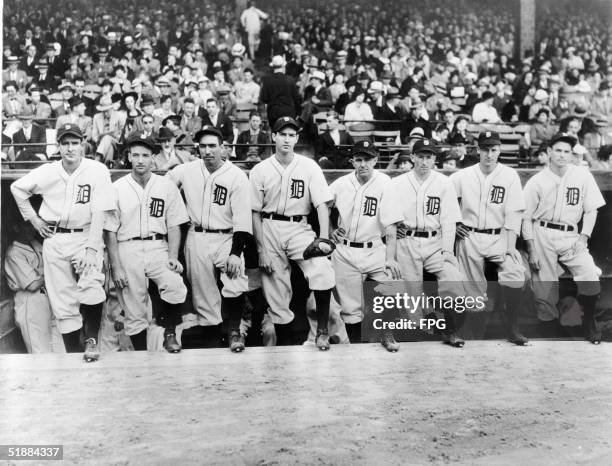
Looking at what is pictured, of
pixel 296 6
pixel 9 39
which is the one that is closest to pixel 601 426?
pixel 9 39

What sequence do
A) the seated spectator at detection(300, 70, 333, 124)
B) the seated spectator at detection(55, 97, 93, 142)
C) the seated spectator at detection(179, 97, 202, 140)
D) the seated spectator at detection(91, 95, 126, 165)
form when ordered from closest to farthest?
the seated spectator at detection(91, 95, 126, 165), the seated spectator at detection(55, 97, 93, 142), the seated spectator at detection(179, 97, 202, 140), the seated spectator at detection(300, 70, 333, 124)

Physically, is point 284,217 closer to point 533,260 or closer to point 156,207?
point 156,207

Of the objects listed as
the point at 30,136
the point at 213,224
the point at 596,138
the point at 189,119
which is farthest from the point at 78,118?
the point at 596,138

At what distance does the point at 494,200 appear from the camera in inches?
204

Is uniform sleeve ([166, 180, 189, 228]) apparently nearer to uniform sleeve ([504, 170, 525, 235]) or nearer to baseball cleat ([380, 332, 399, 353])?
baseball cleat ([380, 332, 399, 353])

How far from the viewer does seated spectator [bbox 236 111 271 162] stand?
22.9ft

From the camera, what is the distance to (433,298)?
5055mm

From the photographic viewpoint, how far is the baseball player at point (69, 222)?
4.52 meters

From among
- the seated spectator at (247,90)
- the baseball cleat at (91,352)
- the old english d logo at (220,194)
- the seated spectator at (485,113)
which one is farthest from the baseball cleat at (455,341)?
the seated spectator at (485,113)

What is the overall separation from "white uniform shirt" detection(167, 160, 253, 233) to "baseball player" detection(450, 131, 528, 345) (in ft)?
5.13

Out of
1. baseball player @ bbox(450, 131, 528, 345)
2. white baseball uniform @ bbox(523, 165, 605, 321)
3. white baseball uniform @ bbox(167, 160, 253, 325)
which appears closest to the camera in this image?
white baseball uniform @ bbox(167, 160, 253, 325)

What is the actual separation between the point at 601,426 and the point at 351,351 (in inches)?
60.2

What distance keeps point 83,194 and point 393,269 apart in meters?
1.97

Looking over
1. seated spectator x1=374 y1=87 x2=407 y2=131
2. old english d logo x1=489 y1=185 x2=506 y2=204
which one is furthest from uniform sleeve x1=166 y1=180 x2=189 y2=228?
seated spectator x1=374 y1=87 x2=407 y2=131
